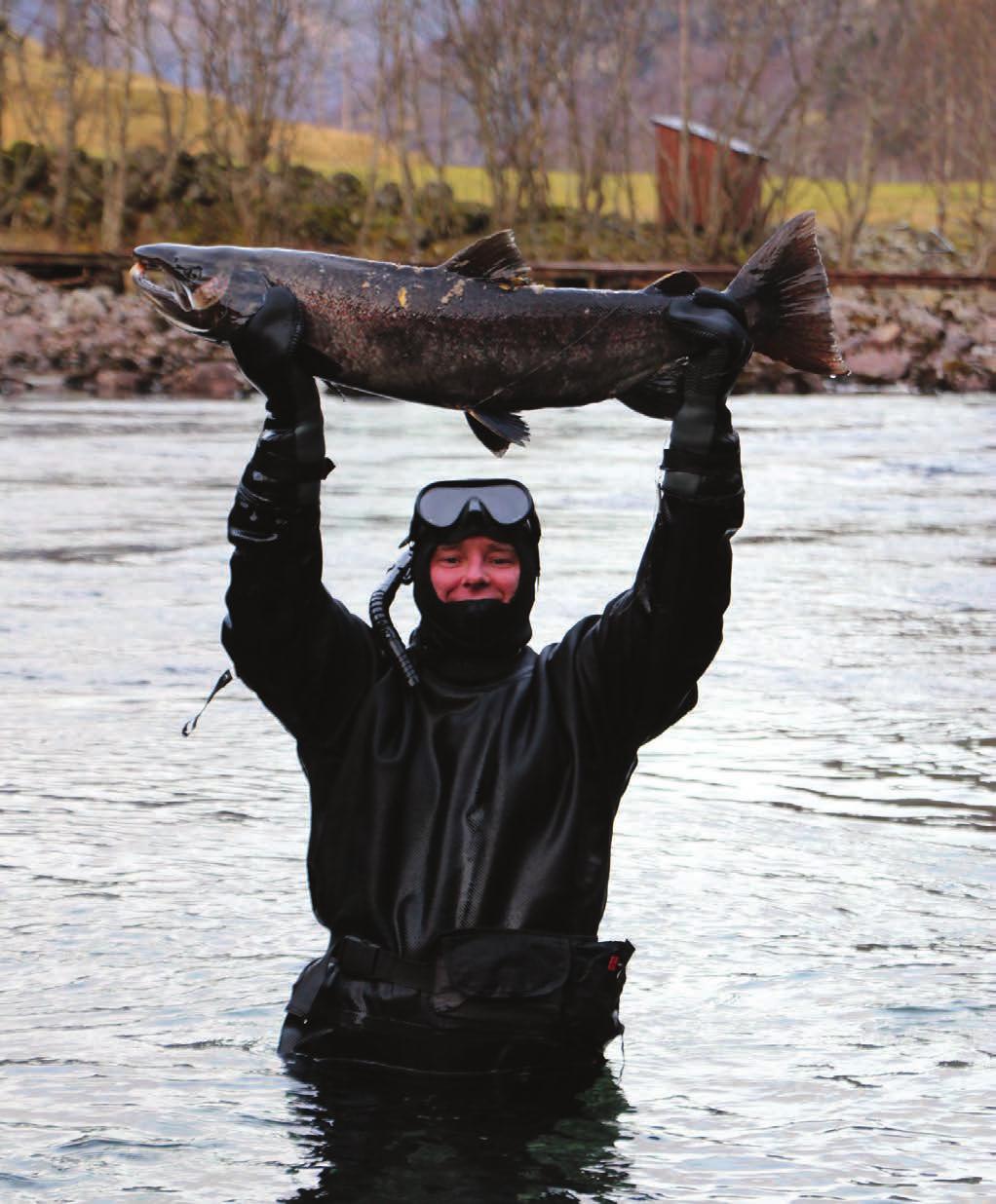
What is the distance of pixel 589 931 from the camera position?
4.23 m

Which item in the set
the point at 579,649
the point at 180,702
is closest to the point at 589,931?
the point at 579,649

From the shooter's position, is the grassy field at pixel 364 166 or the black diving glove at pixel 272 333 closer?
the black diving glove at pixel 272 333

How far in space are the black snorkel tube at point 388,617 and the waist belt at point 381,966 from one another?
487 millimetres

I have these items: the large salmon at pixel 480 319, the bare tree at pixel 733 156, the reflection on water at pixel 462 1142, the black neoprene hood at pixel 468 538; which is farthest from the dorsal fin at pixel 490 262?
the bare tree at pixel 733 156

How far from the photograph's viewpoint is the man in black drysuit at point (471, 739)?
4.05m

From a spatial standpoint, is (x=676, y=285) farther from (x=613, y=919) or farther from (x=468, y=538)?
(x=613, y=919)

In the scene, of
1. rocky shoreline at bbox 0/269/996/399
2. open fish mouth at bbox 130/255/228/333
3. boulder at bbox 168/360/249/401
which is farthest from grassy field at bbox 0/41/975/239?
open fish mouth at bbox 130/255/228/333

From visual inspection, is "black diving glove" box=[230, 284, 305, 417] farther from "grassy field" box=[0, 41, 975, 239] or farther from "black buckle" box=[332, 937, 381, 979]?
"grassy field" box=[0, 41, 975, 239]

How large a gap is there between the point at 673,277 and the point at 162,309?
0.88 metres

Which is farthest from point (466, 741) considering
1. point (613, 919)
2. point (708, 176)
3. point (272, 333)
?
point (708, 176)

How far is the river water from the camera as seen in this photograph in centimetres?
405

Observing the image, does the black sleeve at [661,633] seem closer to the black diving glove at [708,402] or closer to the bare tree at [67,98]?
the black diving glove at [708,402]

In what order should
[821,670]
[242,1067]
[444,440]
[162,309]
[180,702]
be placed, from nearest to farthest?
Result: [162,309]
[242,1067]
[180,702]
[821,670]
[444,440]

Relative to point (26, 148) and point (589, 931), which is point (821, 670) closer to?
point (589, 931)
